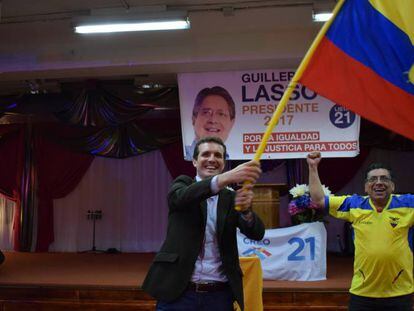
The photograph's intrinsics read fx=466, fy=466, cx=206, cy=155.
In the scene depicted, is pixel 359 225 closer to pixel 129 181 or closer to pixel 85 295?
pixel 85 295

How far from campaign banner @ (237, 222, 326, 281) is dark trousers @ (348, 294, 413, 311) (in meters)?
2.65

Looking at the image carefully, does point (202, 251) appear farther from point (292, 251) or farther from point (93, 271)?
point (93, 271)

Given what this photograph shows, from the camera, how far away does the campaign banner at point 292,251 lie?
17.7 feet

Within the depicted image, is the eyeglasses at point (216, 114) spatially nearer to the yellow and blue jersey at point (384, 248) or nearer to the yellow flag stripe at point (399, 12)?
the yellow and blue jersey at point (384, 248)

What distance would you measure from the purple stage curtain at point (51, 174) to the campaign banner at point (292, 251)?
561cm

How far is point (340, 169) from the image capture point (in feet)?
30.6

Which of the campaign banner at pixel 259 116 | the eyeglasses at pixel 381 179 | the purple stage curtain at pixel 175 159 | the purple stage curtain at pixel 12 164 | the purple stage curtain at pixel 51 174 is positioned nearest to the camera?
the eyeglasses at pixel 381 179

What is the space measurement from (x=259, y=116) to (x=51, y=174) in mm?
5752

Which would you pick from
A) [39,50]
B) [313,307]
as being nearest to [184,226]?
[313,307]

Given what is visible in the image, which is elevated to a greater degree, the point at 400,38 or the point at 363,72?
the point at 400,38

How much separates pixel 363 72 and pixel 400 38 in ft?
0.73

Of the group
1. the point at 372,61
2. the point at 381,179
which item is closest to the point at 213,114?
the point at 381,179

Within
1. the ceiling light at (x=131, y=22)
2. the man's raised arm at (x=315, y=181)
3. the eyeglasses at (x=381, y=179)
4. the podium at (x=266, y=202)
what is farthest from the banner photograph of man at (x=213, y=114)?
the eyeglasses at (x=381, y=179)

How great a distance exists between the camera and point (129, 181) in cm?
1018
